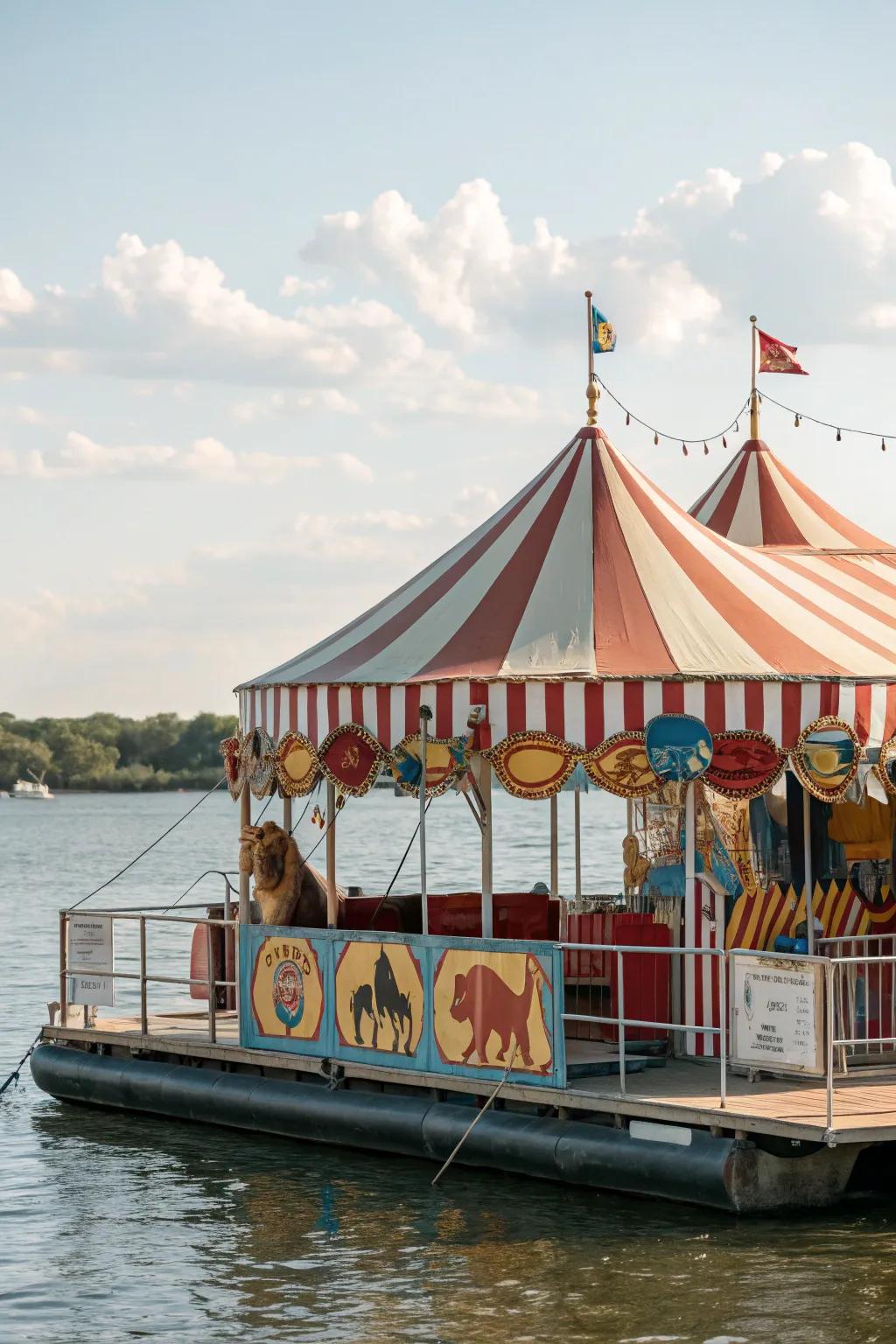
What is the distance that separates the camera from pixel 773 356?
790 inches

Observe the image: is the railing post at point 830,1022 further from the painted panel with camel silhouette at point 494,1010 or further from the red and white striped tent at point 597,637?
the red and white striped tent at point 597,637

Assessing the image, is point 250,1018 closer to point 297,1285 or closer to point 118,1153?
point 118,1153

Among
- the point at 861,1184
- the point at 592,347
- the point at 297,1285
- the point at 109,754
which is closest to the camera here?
the point at 297,1285

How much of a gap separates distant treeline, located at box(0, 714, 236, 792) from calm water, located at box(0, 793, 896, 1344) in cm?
10117

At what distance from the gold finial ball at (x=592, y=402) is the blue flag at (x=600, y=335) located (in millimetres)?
311

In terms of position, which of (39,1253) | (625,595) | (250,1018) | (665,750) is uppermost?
(625,595)

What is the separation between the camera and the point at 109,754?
120 meters

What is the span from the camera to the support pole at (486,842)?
14.1 m

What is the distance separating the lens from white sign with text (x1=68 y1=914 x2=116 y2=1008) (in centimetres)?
1769

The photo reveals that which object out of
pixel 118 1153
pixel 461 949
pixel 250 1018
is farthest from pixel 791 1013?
pixel 118 1153

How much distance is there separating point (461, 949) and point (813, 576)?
16.5 feet

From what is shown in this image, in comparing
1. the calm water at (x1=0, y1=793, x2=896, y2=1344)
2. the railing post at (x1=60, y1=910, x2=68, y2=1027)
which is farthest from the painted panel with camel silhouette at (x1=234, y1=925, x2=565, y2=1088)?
the railing post at (x1=60, y1=910, x2=68, y2=1027)

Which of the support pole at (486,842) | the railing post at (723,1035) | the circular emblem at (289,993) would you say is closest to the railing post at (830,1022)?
the railing post at (723,1035)

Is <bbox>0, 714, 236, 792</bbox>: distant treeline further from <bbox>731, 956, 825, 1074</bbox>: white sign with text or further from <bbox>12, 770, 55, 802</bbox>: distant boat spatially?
<bbox>731, 956, 825, 1074</bbox>: white sign with text
